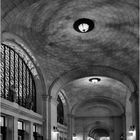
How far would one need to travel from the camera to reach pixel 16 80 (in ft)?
55.1

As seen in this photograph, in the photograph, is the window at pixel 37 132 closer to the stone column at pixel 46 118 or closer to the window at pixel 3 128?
the stone column at pixel 46 118

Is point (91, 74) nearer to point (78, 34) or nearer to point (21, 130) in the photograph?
point (78, 34)

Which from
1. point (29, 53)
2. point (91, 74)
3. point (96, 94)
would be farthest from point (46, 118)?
point (96, 94)

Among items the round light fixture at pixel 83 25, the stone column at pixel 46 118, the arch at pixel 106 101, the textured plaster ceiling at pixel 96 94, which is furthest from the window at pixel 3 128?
the arch at pixel 106 101

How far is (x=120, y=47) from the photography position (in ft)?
60.2

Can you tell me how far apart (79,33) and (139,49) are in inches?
155

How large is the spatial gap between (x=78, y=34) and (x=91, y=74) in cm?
519

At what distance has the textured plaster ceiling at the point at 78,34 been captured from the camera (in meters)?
14.3

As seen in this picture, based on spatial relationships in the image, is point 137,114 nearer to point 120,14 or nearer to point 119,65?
point 119,65

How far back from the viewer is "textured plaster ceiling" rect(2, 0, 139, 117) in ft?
47.0

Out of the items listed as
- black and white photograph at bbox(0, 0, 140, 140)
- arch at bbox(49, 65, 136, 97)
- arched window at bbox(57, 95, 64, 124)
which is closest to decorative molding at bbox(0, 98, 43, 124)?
black and white photograph at bbox(0, 0, 140, 140)

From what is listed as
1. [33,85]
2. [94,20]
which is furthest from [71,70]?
[94,20]

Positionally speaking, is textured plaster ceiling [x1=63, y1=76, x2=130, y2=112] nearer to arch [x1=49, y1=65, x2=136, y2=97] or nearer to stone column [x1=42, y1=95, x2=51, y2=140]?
arch [x1=49, y1=65, x2=136, y2=97]

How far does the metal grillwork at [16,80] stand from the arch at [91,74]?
6.52ft
